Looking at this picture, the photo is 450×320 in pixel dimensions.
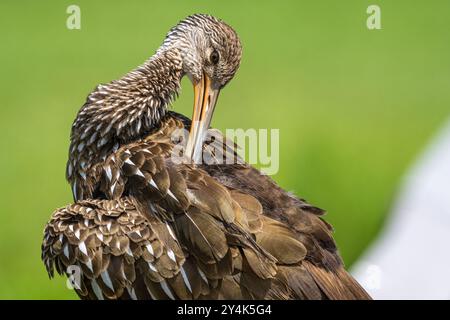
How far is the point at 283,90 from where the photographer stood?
12844mm

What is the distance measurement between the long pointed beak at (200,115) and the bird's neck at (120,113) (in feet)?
0.65

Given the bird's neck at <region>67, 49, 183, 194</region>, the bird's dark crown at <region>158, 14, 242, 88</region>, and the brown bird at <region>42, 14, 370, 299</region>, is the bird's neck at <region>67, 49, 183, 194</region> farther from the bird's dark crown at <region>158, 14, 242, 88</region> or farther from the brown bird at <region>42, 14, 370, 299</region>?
the bird's dark crown at <region>158, 14, 242, 88</region>

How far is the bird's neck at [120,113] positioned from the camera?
269 inches

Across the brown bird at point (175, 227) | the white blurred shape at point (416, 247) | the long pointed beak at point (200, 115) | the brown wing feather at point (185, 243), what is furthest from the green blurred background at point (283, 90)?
the brown wing feather at point (185, 243)

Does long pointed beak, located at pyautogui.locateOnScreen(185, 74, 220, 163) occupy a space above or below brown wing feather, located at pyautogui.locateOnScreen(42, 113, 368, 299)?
above

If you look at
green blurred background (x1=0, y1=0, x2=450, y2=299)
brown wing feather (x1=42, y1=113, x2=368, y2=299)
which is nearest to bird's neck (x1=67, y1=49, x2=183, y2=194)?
brown wing feather (x1=42, y1=113, x2=368, y2=299)

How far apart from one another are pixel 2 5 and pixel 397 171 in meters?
5.99

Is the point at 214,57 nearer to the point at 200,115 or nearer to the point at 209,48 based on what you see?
the point at 209,48

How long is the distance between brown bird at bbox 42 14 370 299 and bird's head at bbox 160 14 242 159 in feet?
1.26

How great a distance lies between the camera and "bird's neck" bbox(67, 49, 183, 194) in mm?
6844

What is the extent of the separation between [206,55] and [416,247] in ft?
9.22

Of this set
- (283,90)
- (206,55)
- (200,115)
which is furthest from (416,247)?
(283,90)

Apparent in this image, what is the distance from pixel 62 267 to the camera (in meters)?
6.44
